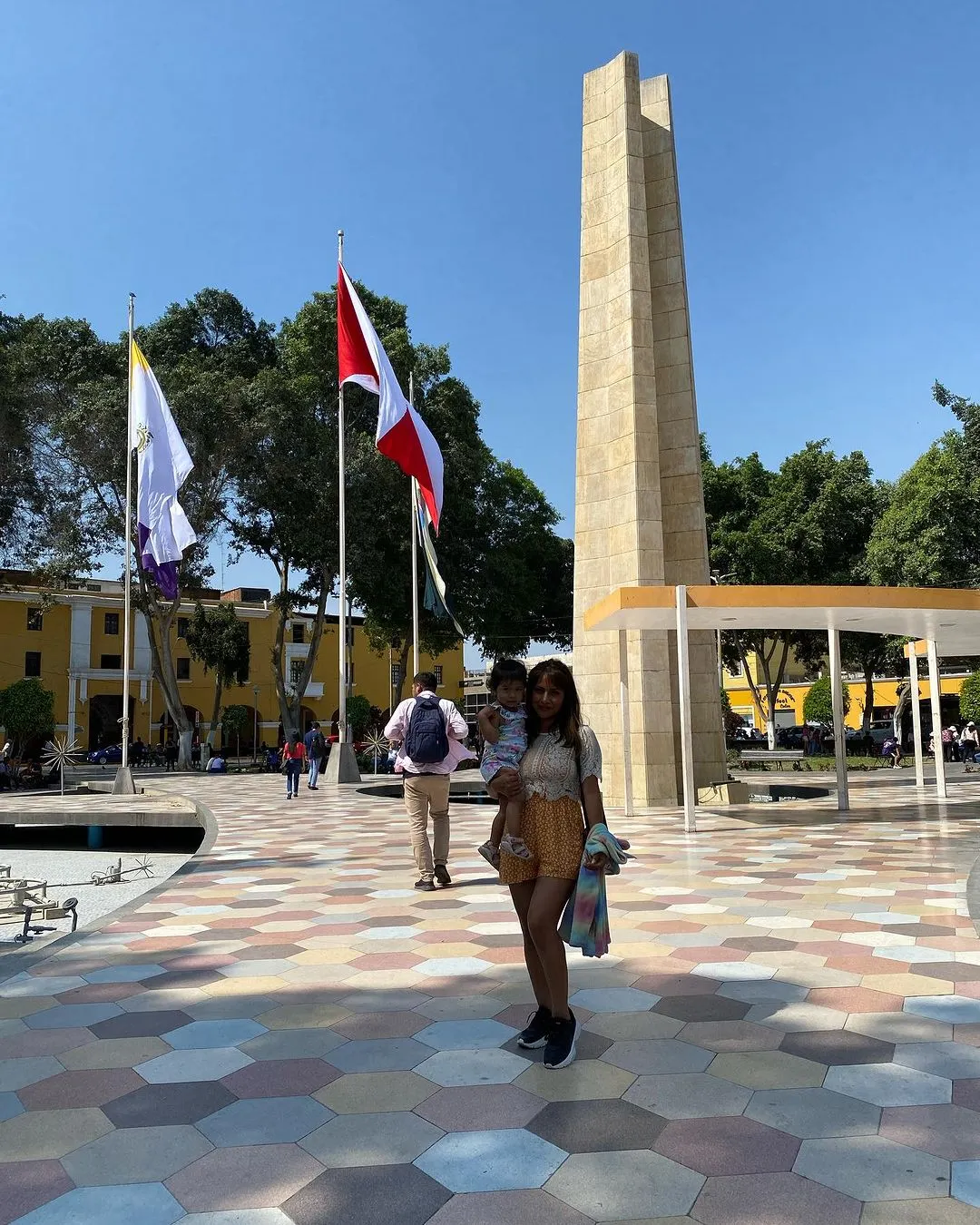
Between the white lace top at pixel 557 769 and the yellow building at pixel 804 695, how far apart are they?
129 ft

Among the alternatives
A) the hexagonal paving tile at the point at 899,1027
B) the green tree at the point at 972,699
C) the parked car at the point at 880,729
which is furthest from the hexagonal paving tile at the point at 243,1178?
the parked car at the point at 880,729

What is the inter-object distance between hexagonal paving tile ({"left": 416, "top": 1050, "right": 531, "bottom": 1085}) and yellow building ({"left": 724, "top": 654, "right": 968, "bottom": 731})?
1553 inches

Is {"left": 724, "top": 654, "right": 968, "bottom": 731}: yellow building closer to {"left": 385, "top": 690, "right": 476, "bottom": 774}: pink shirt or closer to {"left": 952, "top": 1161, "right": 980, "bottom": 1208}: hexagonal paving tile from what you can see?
A: {"left": 385, "top": 690, "right": 476, "bottom": 774}: pink shirt

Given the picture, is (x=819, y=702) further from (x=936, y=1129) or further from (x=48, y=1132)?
(x=48, y=1132)

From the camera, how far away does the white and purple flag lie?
18.6 m

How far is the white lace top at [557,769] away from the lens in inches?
153

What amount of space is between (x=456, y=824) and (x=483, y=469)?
22.0m

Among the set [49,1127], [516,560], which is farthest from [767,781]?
[49,1127]

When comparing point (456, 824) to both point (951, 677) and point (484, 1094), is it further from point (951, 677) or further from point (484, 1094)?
point (951, 677)

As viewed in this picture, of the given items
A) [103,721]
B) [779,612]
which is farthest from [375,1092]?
[103,721]

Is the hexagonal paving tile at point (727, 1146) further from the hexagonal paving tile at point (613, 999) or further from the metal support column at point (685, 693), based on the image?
the metal support column at point (685, 693)

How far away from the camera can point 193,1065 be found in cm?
391

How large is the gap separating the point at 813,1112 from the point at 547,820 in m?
1.36

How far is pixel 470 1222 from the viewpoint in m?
2.67
